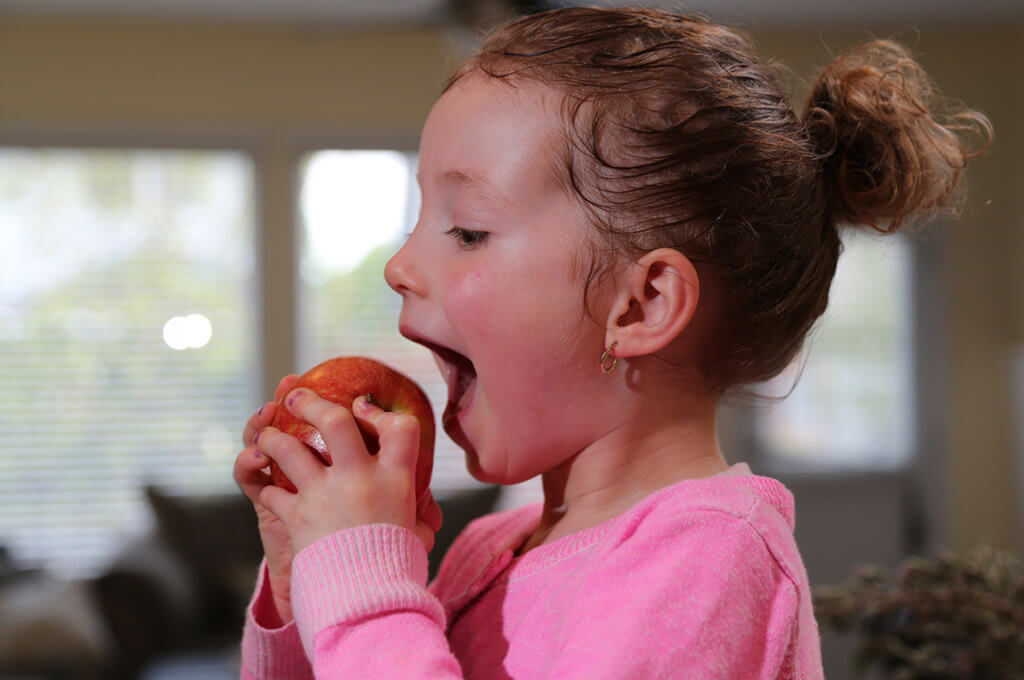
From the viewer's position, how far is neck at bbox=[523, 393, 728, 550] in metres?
0.79

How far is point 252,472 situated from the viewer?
776 mm

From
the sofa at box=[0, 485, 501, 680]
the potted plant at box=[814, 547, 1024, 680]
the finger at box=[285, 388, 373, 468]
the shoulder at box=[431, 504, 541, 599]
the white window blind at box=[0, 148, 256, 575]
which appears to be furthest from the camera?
the white window blind at box=[0, 148, 256, 575]

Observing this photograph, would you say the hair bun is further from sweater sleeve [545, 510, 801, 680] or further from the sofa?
the sofa

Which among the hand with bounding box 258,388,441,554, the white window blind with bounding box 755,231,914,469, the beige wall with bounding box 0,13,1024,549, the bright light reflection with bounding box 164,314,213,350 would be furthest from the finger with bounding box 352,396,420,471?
the white window blind with bounding box 755,231,914,469

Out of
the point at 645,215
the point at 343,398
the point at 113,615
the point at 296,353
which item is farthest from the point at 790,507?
the point at 296,353

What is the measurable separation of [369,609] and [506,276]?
26 centimetres

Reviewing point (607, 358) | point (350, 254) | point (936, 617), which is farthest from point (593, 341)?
point (350, 254)

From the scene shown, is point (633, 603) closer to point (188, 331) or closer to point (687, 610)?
point (687, 610)

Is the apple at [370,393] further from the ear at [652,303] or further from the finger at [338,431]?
the ear at [652,303]

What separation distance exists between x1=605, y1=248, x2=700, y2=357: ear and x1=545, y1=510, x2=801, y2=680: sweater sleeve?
0.49ft

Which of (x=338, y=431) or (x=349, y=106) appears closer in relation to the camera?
(x=338, y=431)

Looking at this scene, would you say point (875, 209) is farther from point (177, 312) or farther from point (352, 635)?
point (177, 312)

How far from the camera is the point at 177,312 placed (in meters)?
4.69

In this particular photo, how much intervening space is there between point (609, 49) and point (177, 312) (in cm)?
424
